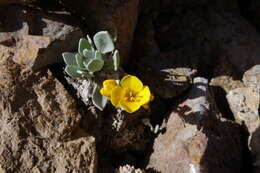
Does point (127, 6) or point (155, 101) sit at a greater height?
point (127, 6)

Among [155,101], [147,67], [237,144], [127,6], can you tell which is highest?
[127,6]

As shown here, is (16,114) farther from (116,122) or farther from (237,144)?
(237,144)

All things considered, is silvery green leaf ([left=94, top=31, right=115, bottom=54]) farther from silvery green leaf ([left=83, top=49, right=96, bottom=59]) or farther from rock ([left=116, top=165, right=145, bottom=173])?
rock ([left=116, top=165, right=145, bottom=173])

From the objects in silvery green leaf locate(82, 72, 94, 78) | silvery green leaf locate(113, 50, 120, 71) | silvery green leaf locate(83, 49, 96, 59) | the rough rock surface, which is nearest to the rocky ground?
the rough rock surface

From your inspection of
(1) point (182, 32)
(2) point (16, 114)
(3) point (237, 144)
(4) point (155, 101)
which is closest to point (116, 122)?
(4) point (155, 101)

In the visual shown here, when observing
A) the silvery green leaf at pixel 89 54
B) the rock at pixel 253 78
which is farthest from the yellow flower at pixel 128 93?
the rock at pixel 253 78

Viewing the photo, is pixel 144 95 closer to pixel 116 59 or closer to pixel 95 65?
pixel 116 59
